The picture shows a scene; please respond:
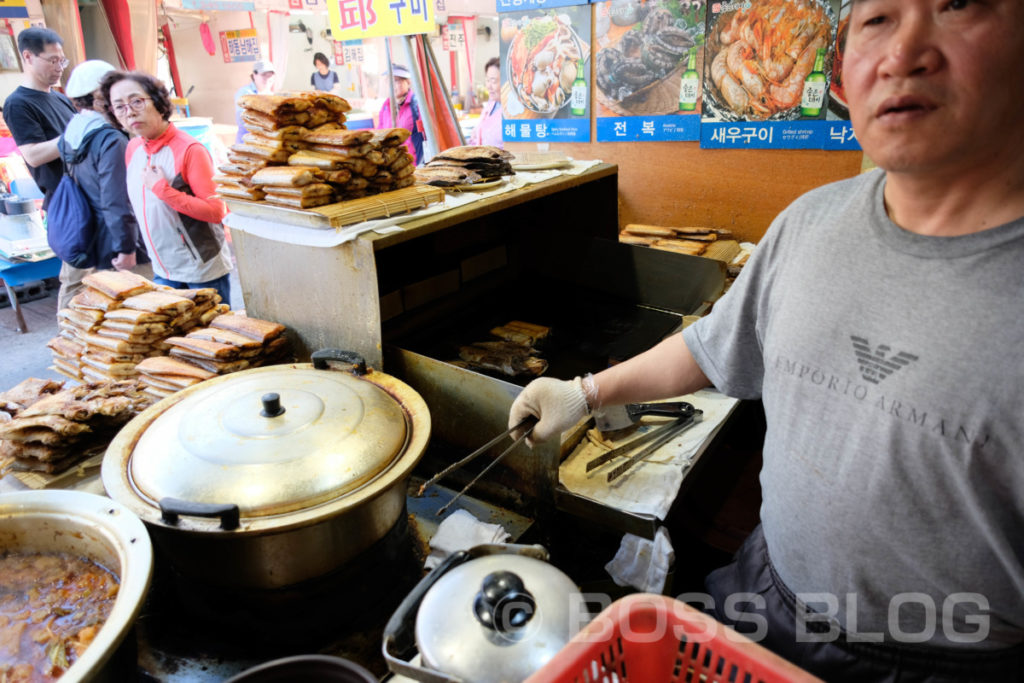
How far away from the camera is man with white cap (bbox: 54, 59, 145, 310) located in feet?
14.0

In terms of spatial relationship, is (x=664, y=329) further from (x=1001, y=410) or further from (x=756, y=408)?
(x=1001, y=410)

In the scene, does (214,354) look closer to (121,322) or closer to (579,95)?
(121,322)

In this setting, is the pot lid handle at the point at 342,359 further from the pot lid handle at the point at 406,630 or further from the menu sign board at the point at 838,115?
the menu sign board at the point at 838,115

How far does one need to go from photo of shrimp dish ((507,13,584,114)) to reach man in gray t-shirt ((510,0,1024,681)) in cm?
332

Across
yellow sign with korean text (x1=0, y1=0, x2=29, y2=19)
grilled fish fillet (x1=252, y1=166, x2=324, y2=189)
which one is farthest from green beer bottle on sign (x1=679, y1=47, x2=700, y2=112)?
yellow sign with korean text (x1=0, y1=0, x2=29, y2=19)

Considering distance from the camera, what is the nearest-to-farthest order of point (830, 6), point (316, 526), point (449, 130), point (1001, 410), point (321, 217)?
1. point (1001, 410)
2. point (316, 526)
3. point (321, 217)
4. point (830, 6)
5. point (449, 130)

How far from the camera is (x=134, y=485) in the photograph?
150 centimetres

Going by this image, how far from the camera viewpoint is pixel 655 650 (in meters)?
0.99

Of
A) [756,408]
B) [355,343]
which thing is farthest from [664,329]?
[355,343]

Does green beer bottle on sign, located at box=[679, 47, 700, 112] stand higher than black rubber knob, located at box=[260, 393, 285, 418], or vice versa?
green beer bottle on sign, located at box=[679, 47, 700, 112]

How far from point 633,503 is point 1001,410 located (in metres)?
1.12

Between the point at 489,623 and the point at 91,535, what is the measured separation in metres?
0.95

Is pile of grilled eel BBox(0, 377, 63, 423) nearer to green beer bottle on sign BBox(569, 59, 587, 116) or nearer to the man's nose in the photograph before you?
the man's nose

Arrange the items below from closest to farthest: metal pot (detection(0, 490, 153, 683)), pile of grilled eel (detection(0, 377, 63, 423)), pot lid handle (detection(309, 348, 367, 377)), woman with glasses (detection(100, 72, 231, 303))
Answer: metal pot (detection(0, 490, 153, 683)), pot lid handle (detection(309, 348, 367, 377)), pile of grilled eel (detection(0, 377, 63, 423)), woman with glasses (detection(100, 72, 231, 303))
